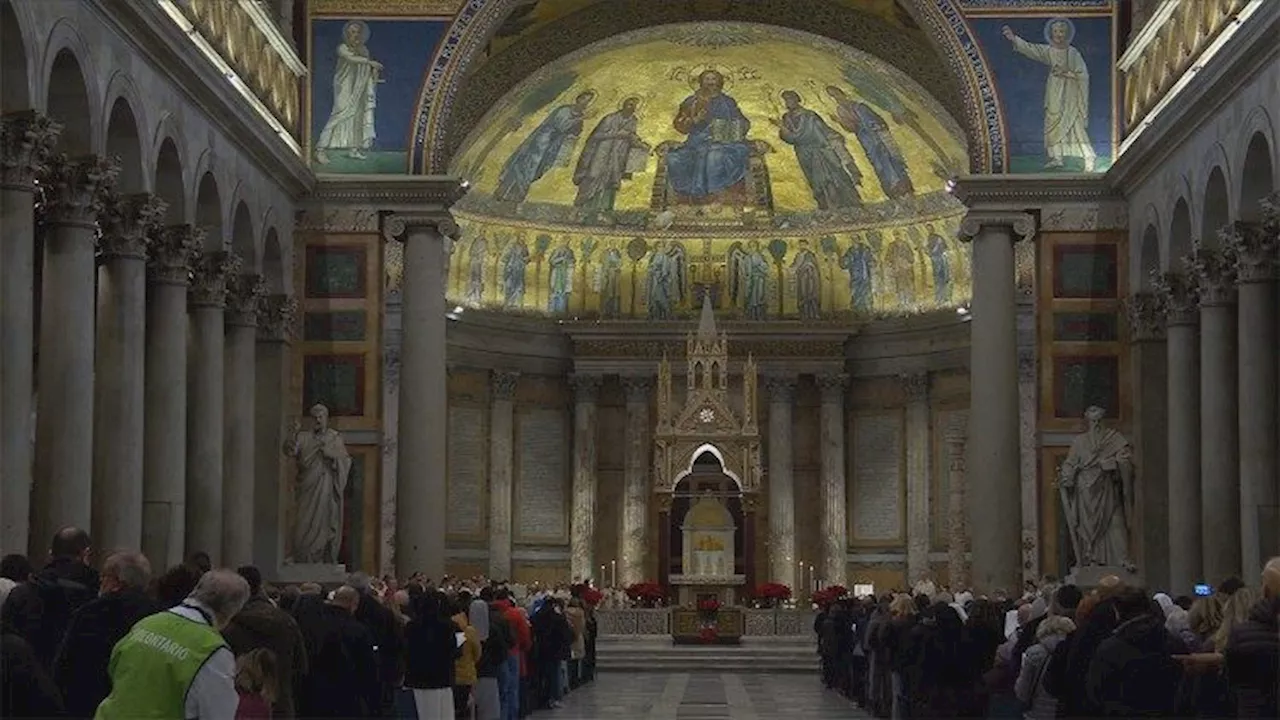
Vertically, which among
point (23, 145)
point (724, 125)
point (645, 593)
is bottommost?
point (645, 593)

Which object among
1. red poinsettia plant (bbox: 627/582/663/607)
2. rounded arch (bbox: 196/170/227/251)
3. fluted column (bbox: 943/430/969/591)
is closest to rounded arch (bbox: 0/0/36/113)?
rounded arch (bbox: 196/170/227/251)

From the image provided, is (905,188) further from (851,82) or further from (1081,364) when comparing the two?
(1081,364)

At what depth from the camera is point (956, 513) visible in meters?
48.1

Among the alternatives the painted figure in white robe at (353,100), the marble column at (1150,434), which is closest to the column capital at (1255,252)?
the marble column at (1150,434)

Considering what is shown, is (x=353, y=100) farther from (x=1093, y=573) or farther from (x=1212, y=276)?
(x=1212, y=276)

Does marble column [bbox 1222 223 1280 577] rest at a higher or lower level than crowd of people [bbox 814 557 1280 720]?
higher

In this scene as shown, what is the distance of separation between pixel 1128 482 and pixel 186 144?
53.4 ft

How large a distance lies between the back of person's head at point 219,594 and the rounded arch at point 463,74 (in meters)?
29.4

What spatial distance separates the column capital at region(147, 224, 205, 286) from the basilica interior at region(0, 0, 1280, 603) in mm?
59

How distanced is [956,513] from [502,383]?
10603mm

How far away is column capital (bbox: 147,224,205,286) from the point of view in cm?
3064

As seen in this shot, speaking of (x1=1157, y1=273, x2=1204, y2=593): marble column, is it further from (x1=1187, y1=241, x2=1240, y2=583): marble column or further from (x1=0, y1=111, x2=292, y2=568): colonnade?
(x1=0, y1=111, x2=292, y2=568): colonnade

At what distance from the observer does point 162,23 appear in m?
28.1

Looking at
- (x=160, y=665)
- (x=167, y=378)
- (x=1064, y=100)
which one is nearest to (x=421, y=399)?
(x=167, y=378)
